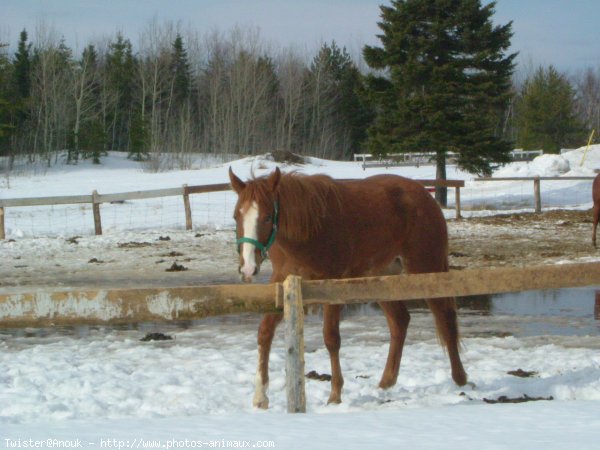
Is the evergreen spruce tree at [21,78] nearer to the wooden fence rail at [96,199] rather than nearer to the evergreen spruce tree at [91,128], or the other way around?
the evergreen spruce tree at [91,128]

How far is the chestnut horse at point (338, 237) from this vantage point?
17.9ft

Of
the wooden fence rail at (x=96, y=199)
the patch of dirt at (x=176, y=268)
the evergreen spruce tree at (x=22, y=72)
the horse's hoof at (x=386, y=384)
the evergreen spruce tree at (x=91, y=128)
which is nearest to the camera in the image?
the horse's hoof at (x=386, y=384)

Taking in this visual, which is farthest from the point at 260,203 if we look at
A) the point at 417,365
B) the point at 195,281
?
the point at 195,281

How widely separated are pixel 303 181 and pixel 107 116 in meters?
65.2

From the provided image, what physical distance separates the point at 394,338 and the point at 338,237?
107cm

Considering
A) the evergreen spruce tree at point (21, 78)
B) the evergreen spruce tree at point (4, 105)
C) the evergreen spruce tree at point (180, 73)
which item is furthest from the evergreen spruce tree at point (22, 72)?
the evergreen spruce tree at point (180, 73)

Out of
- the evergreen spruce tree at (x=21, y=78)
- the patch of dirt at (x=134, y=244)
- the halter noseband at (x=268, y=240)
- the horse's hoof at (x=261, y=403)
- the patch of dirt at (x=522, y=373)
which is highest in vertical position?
the evergreen spruce tree at (x=21, y=78)

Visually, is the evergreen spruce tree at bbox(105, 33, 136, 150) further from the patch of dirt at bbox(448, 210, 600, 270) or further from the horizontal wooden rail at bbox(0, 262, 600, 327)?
A: the horizontal wooden rail at bbox(0, 262, 600, 327)

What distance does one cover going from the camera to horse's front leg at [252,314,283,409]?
5.57 metres

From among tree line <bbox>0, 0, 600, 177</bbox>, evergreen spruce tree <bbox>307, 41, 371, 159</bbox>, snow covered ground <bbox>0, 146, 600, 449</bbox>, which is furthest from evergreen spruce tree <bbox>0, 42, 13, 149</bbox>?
snow covered ground <bbox>0, 146, 600, 449</bbox>

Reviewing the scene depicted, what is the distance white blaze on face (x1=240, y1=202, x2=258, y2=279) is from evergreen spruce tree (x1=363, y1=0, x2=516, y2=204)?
20.1 m

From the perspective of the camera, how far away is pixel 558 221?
66.6 feet

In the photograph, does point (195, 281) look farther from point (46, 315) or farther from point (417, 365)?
point (46, 315)

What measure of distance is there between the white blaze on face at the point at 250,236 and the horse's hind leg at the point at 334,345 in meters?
0.94
